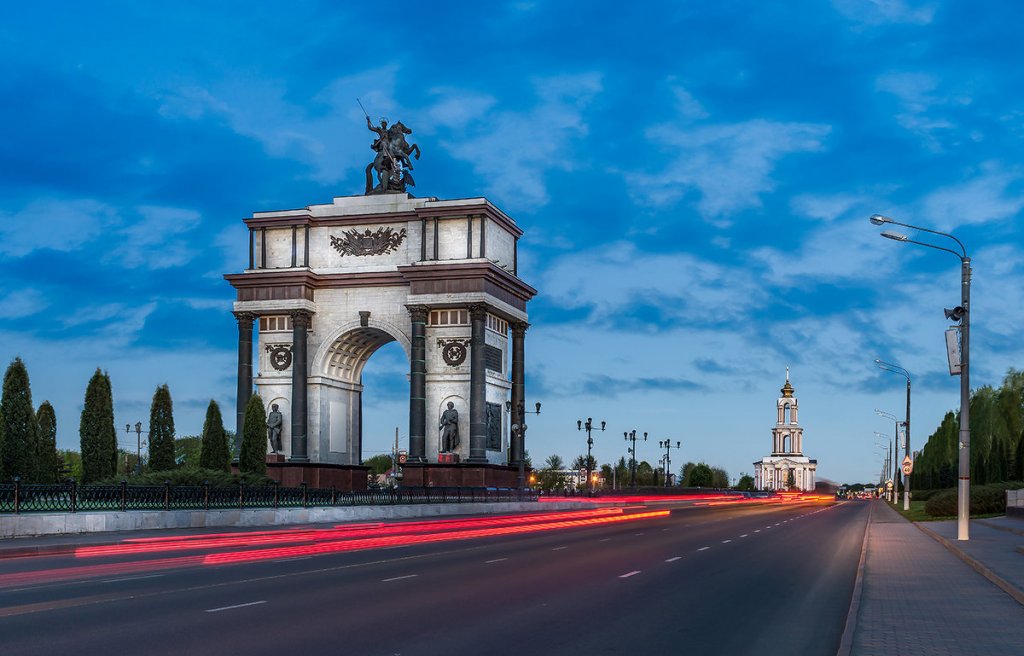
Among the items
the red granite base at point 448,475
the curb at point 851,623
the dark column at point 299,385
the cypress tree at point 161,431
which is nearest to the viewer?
the curb at point 851,623

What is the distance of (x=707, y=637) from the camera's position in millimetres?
13055

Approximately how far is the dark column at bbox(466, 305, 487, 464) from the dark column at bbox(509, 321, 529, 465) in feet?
14.7

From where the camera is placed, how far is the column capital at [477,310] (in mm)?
67500

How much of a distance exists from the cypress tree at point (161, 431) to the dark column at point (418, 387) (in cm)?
2433

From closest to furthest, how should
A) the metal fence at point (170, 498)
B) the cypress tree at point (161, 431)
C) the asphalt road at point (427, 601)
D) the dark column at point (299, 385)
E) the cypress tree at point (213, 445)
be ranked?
the asphalt road at point (427, 601) → the metal fence at point (170, 498) → the cypress tree at point (161, 431) → the cypress tree at point (213, 445) → the dark column at point (299, 385)

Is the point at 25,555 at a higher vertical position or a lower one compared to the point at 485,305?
lower

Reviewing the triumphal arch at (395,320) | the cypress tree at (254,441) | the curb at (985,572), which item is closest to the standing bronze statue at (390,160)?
the triumphal arch at (395,320)

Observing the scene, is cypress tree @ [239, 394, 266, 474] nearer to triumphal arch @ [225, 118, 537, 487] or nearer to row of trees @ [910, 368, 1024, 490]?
triumphal arch @ [225, 118, 537, 487]

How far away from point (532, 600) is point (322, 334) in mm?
57274

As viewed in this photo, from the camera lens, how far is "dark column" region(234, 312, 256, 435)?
2751 inches

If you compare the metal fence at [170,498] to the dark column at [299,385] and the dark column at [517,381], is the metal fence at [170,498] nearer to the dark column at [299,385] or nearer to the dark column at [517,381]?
the dark column at [299,385]

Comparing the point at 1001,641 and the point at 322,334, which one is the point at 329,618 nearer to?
the point at 1001,641

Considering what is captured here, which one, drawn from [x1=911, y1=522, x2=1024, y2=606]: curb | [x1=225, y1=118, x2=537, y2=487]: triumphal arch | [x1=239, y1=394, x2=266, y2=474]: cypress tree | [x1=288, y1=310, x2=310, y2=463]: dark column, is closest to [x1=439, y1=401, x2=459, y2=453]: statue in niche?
[x1=225, y1=118, x2=537, y2=487]: triumphal arch

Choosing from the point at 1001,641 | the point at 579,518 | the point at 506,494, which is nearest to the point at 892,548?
the point at 1001,641
